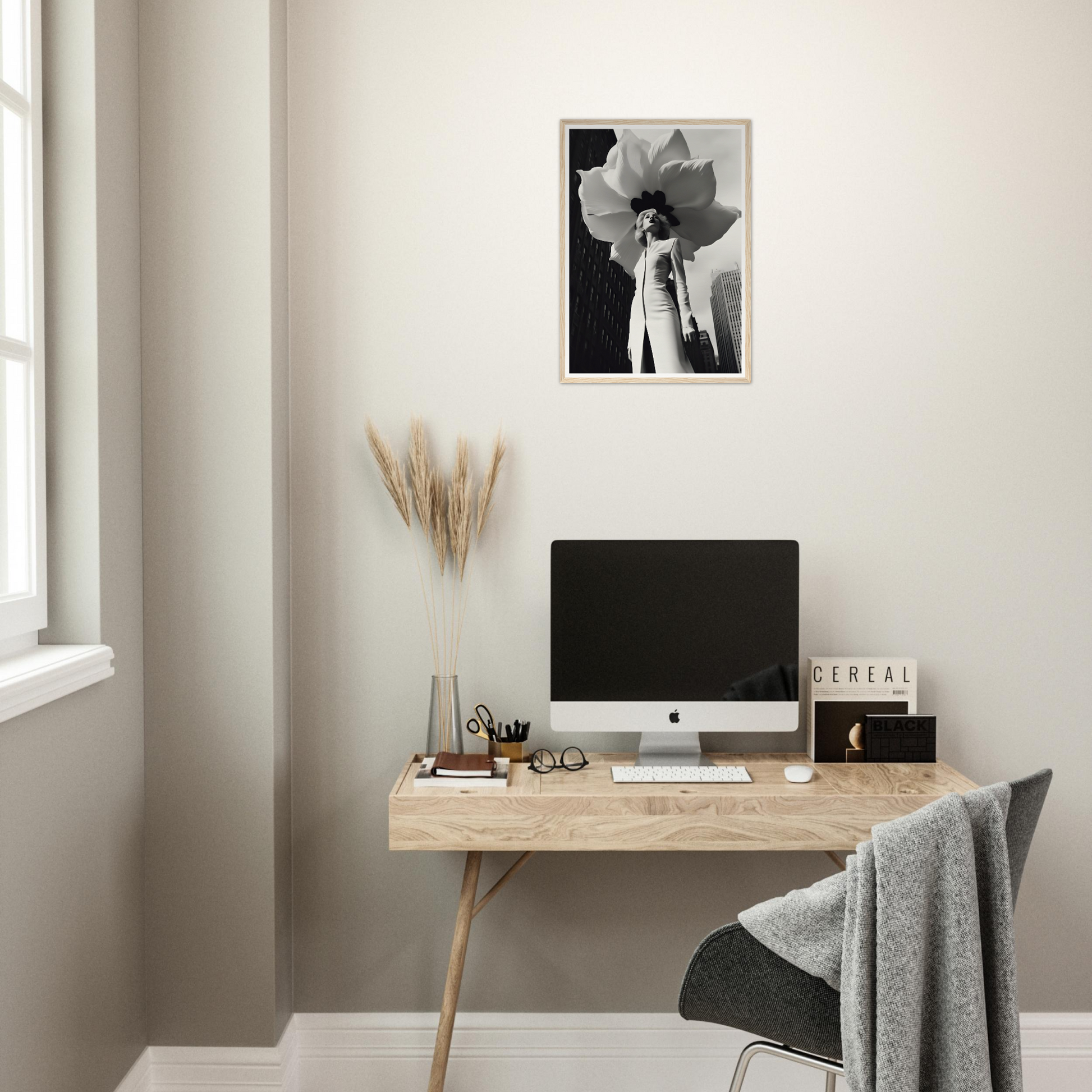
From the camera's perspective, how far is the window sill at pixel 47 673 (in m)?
1.48

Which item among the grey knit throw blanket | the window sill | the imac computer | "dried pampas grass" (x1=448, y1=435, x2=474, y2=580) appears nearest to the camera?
the grey knit throw blanket

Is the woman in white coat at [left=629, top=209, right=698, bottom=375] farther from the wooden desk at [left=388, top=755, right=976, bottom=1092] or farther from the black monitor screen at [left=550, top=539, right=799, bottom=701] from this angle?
the wooden desk at [left=388, top=755, right=976, bottom=1092]

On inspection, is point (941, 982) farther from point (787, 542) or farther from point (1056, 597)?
point (1056, 597)

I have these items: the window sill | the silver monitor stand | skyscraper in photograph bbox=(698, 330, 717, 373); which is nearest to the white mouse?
the silver monitor stand

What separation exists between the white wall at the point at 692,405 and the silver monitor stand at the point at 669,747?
29 cm

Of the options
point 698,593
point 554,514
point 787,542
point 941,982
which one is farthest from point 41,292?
point 941,982

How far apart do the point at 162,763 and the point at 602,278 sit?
149 cm

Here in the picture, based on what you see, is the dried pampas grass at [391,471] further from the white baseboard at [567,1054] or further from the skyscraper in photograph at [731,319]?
the white baseboard at [567,1054]

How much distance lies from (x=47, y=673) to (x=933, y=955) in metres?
1.48

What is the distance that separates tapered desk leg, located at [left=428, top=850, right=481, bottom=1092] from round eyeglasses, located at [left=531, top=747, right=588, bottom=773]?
0.23m

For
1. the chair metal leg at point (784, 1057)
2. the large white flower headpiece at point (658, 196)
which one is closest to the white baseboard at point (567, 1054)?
the chair metal leg at point (784, 1057)

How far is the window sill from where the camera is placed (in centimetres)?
148

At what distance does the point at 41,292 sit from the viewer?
69.8 inches

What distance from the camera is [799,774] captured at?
1.95 m
